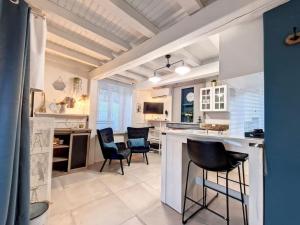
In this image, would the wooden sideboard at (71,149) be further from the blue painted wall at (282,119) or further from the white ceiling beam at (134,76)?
the blue painted wall at (282,119)

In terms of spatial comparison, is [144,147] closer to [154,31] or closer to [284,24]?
[154,31]

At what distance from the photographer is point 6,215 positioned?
0.85 meters

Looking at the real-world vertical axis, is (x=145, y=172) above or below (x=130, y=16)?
below

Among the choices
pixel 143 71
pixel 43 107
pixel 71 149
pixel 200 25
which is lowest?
pixel 71 149

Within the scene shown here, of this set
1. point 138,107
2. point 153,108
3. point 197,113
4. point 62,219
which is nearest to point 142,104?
point 138,107

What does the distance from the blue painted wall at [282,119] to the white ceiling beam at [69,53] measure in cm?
315

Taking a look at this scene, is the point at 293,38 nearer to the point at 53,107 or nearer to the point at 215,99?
the point at 215,99

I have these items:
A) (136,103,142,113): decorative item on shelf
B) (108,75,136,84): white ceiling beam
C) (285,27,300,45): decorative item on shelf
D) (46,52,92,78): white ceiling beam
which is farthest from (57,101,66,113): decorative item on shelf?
(285,27,300,45): decorative item on shelf

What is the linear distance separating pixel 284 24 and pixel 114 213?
2621 millimetres

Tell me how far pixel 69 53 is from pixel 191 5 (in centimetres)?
250

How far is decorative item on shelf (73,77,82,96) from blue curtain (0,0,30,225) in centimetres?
283

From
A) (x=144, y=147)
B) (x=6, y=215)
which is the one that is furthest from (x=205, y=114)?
(x=6, y=215)

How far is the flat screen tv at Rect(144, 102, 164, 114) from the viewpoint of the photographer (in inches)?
219

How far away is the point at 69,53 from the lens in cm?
311
